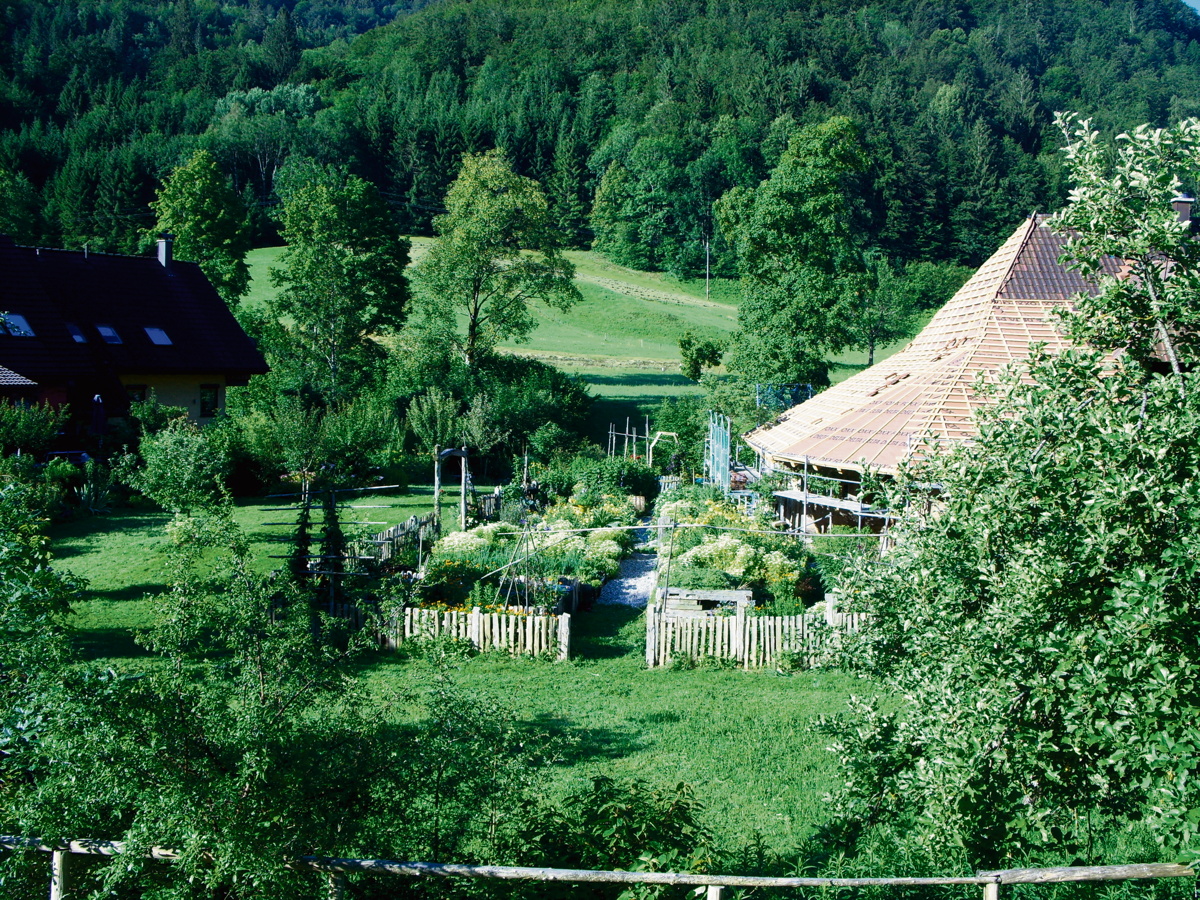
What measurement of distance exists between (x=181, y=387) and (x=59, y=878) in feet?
96.6

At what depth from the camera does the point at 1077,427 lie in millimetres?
4848

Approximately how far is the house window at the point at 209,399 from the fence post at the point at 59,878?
2978cm

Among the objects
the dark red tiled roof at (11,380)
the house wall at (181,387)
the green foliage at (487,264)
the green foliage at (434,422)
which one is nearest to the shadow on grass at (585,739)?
the dark red tiled roof at (11,380)

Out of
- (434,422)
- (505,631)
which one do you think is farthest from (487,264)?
(505,631)

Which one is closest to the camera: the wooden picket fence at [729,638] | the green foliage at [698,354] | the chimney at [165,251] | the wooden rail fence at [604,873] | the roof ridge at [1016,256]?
the wooden rail fence at [604,873]


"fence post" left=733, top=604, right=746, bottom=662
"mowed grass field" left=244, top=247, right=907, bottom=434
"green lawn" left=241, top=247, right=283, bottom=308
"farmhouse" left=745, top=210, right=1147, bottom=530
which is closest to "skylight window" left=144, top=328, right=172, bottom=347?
"mowed grass field" left=244, top=247, right=907, bottom=434

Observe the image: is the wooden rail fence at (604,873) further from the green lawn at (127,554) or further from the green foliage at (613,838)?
the green lawn at (127,554)

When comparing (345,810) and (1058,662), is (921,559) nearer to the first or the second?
(1058,662)

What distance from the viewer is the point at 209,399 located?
33.1 metres

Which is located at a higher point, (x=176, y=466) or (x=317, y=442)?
(x=176, y=466)

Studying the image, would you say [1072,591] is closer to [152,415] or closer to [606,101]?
[152,415]

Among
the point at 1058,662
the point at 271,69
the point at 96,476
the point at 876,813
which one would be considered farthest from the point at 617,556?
the point at 271,69

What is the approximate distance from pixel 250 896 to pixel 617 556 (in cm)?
1578

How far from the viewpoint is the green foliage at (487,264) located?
36438mm
